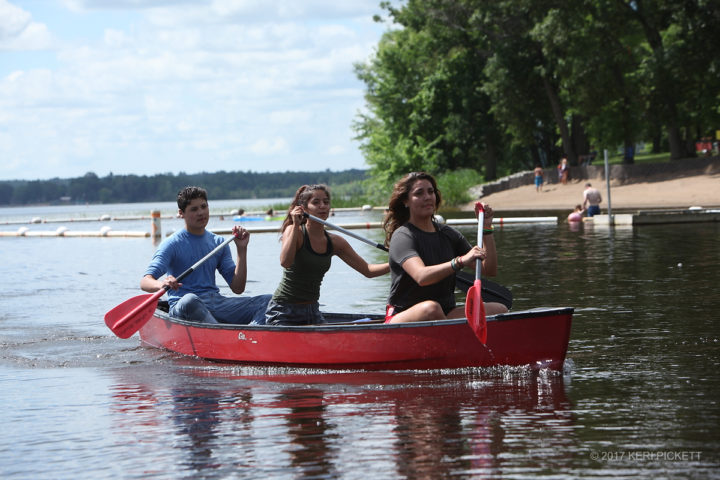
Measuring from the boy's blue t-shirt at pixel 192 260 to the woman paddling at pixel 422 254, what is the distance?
238cm

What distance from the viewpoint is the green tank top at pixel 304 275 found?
8.27m

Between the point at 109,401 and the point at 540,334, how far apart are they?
325 centimetres

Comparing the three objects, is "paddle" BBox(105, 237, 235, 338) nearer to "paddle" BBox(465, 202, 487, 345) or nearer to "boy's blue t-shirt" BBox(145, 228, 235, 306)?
"boy's blue t-shirt" BBox(145, 228, 235, 306)

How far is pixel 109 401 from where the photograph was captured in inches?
304

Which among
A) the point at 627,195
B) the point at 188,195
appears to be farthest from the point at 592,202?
the point at 188,195

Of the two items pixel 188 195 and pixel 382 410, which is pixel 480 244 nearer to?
pixel 382 410

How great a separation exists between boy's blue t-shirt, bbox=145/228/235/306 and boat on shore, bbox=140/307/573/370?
17.2 inches

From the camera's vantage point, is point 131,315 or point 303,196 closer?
point 303,196

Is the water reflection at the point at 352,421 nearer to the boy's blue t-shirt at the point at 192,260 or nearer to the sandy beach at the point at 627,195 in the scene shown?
the boy's blue t-shirt at the point at 192,260

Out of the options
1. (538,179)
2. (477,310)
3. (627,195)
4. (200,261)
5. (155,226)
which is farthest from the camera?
(538,179)

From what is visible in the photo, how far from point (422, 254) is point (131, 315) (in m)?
3.60

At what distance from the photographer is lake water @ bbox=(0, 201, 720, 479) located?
545cm

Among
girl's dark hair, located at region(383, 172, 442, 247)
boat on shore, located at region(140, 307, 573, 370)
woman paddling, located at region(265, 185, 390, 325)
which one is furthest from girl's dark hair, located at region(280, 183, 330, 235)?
boat on shore, located at region(140, 307, 573, 370)

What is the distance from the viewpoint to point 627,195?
1655 inches
